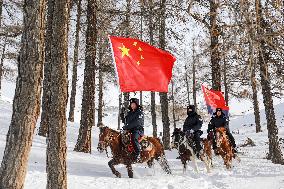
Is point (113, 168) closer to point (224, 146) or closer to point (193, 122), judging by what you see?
point (193, 122)

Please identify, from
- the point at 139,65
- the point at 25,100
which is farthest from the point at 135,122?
the point at 25,100

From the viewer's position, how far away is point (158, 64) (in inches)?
416

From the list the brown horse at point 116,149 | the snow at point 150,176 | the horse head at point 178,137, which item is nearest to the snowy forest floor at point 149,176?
the snow at point 150,176

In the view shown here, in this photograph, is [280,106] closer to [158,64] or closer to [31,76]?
[158,64]

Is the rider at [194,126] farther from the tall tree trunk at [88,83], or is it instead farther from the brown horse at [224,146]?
the tall tree trunk at [88,83]

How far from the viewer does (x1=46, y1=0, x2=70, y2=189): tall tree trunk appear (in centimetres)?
794

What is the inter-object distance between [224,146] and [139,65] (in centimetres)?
645

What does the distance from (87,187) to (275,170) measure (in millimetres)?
6958

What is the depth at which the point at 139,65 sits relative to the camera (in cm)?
1008

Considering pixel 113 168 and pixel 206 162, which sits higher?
pixel 206 162

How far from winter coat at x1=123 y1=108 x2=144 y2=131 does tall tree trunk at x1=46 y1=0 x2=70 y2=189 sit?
13.9ft

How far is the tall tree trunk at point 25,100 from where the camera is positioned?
24.0 feet

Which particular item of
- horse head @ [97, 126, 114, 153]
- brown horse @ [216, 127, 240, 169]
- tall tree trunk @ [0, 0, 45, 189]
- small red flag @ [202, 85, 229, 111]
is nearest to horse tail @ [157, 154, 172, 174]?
horse head @ [97, 126, 114, 153]

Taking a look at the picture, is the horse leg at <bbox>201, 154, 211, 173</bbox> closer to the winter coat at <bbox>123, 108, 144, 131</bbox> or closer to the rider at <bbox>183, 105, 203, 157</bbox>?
the rider at <bbox>183, 105, 203, 157</bbox>
